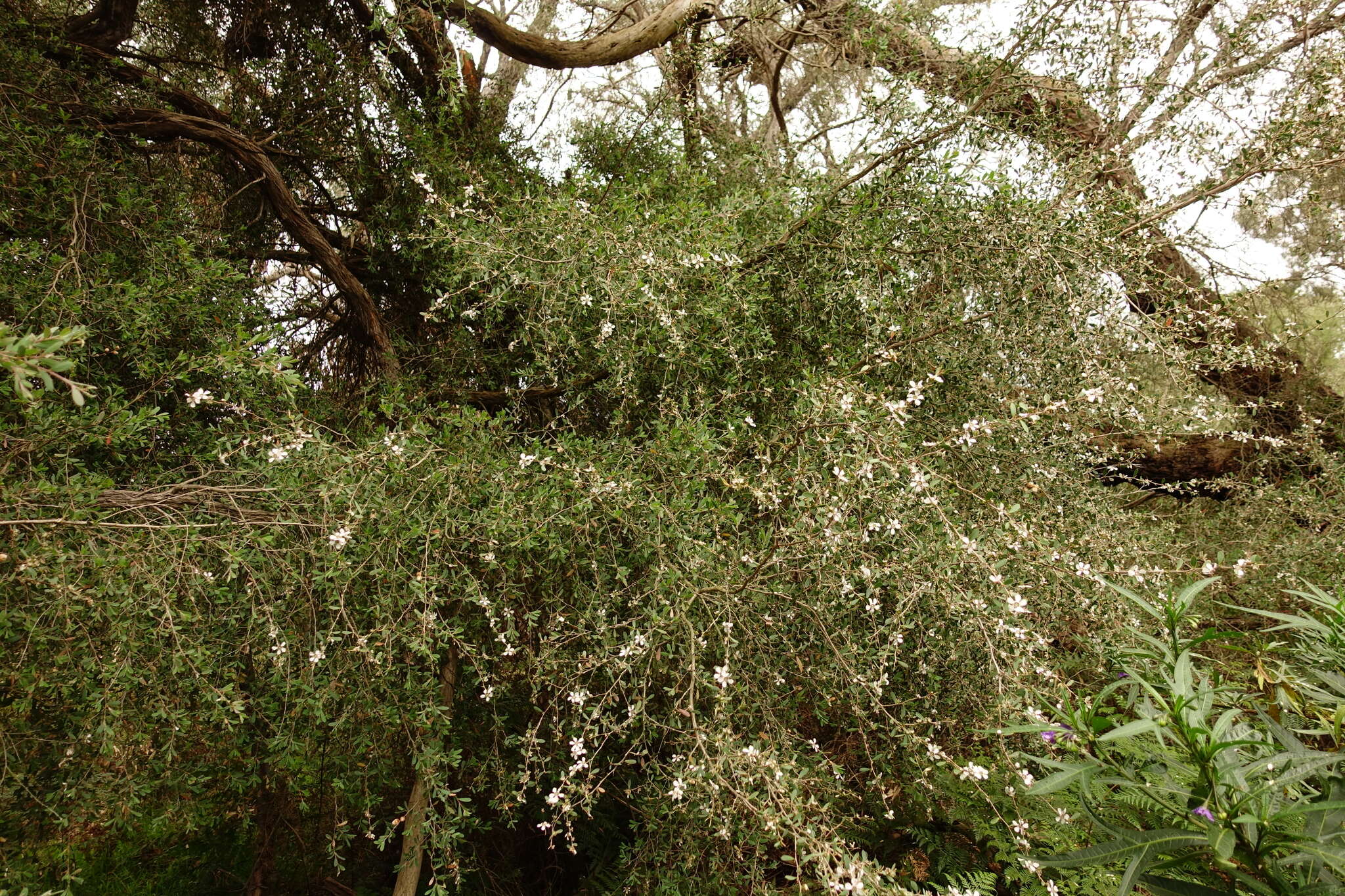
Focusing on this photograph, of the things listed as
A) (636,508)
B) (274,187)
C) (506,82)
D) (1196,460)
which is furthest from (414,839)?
(1196,460)

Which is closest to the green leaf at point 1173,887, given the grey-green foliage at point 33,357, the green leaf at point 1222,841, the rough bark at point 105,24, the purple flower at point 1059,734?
the green leaf at point 1222,841

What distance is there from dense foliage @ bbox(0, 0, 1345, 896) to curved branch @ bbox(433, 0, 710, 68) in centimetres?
43

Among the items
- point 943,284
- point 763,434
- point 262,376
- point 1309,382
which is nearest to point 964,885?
point 763,434

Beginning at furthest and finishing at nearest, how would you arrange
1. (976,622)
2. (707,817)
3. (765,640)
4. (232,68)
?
(232,68), (765,640), (976,622), (707,817)

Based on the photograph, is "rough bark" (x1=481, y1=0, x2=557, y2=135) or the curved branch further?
"rough bark" (x1=481, y1=0, x2=557, y2=135)

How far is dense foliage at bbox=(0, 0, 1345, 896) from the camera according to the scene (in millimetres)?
2178

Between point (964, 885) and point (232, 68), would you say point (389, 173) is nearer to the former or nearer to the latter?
point (232, 68)

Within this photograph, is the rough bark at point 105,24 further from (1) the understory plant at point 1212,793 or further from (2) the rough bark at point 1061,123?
(1) the understory plant at point 1212,793

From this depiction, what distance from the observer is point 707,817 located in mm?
2082

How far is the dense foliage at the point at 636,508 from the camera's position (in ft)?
7.14

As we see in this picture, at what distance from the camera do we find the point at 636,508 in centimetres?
264

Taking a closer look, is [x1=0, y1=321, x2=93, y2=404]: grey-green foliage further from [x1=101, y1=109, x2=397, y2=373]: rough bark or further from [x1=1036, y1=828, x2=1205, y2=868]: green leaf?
[x1=101, y1=109, x2=397, y2=373]: rough bark

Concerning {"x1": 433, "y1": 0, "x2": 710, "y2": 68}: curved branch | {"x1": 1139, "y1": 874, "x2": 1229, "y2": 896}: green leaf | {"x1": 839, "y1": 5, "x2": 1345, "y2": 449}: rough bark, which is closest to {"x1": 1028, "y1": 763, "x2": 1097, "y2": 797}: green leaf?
{"x1": 1139, "y1": 874, "x2": 1229, "y2": 896}: green leaf

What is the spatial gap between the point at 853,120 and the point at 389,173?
310cm
